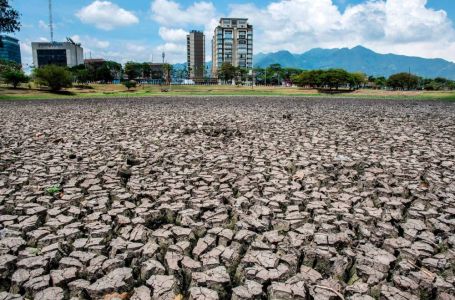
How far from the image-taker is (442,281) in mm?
2758

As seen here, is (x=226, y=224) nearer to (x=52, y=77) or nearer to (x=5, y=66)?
(x=52, y=77)

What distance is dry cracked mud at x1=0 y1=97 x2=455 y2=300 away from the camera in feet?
8.91

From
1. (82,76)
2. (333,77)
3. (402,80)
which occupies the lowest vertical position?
(333,77)

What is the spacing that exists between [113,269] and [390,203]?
3.55 metres

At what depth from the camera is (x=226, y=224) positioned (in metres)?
3.85

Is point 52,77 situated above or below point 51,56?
below

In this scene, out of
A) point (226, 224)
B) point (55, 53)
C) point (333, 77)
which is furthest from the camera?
point (55, 53)

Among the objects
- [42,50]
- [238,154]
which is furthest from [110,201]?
[42,50]

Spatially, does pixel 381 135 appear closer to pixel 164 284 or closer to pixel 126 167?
pixel 126 167

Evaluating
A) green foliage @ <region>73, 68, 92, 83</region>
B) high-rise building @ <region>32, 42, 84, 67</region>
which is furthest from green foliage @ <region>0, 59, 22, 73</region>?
high-rise building @ <region>32, 42, 84, 67</region>

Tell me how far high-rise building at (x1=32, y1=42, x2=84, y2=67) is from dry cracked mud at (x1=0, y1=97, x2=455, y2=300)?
629 ft

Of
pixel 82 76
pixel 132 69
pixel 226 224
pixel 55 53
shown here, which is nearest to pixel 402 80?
pixel 132 69

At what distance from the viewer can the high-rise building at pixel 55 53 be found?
17600cm

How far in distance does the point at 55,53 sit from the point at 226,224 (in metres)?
202
